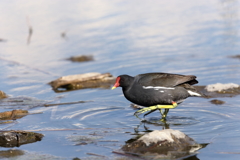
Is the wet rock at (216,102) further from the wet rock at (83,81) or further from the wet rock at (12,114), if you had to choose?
the wet rock at (12,114)

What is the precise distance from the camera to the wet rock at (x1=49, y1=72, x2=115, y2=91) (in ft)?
26.0

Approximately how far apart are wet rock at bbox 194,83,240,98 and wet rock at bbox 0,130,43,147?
3.09m

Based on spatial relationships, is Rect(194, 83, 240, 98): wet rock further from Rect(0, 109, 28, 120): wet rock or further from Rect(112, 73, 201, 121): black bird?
Rect(0, 109, 28, 120): wet rock

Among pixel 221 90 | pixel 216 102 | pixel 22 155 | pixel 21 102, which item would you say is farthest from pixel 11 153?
pixel 221 90

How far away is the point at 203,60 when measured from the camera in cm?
916

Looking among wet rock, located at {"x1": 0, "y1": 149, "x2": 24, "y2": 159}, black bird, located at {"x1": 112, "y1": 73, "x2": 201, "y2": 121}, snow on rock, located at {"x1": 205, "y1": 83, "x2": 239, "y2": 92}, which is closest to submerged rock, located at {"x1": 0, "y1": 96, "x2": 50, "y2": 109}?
black bird, located at {"x1": 112, "y1": 73, "x2": 201, "y2": 121}

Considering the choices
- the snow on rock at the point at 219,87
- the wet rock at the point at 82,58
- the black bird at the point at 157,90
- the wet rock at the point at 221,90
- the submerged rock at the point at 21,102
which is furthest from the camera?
the wet rock at the point at 82,58

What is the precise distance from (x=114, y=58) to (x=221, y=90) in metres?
3.14

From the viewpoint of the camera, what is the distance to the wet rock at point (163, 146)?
4461mm

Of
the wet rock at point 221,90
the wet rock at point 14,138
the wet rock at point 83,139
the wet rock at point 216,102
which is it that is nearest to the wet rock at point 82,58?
the wet rock at point 221,90

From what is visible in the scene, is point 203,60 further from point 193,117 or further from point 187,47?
point 193,117

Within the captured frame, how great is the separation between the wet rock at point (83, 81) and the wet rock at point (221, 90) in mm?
1790

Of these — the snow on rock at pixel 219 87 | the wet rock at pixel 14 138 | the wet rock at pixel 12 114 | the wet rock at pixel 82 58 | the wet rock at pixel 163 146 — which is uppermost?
the wet rock at pixel 82 58

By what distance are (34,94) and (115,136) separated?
2802mm
